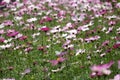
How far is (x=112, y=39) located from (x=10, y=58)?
1.76m

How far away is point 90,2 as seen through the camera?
10.8 m

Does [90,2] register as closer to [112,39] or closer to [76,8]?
[76,8]

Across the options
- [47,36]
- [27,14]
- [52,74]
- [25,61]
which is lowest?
[27,14]

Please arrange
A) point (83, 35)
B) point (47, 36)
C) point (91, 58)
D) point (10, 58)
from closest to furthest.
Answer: point (91, 58) → point (10, 58) → point (83, 35) → point (47, 36)

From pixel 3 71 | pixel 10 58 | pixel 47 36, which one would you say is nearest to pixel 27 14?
pixel 47 36

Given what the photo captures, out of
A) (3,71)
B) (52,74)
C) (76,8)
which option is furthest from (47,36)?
(76,8)

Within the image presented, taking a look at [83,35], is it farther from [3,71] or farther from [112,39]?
[3,71]

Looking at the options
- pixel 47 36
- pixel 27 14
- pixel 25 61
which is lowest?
pixel 27 14

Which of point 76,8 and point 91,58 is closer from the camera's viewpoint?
point 91,58

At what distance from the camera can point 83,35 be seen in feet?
23.6

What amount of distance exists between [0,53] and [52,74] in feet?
6.99

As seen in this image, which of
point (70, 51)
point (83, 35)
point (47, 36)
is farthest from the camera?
point (47, 36)

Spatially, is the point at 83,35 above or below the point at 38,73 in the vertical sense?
below

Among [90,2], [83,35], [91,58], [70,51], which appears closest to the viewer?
[91,58]
